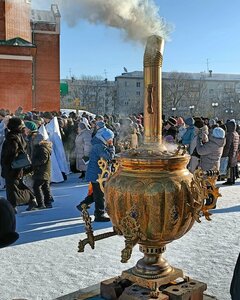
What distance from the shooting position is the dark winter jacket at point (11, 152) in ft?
24.4

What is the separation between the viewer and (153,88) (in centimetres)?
340

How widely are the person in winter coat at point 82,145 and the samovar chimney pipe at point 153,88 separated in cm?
812

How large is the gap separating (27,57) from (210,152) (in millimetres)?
17797

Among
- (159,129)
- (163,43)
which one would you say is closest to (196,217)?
(159,129)

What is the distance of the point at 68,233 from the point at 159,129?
3586mm

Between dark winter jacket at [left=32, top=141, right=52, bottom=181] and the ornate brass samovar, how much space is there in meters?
4.61

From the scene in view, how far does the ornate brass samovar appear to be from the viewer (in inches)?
125

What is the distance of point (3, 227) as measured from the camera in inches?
115

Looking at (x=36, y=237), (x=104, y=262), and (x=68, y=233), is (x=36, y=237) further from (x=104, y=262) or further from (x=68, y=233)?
(x=104, y=262)

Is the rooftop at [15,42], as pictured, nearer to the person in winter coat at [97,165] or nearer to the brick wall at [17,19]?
the brick wall at [17,19]

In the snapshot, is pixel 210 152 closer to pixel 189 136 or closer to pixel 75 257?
pixel 189 136

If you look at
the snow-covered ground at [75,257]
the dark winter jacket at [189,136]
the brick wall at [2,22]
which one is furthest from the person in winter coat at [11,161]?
the brick wall at [2,22]

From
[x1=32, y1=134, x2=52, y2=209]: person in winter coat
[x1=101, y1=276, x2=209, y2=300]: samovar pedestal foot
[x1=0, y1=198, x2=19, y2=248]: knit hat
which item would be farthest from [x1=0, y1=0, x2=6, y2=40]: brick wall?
[x1=0, y1=198, x2=19, y2=248]: knit hat

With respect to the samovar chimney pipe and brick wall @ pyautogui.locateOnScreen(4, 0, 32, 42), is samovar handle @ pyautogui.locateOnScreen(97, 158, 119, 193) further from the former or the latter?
brick wall @ pyautogui.locateOnScreen(4, 0, 32, 42)
